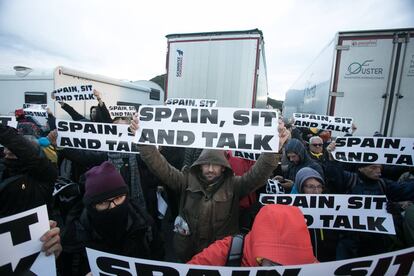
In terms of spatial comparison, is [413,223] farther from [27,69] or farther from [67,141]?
[27,69]

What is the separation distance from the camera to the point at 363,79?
5.14 m

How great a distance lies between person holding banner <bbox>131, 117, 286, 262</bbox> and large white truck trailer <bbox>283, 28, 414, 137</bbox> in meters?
4.07

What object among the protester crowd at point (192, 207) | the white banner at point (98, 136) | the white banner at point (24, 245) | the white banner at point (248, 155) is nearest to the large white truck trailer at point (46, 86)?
the protester crowd at point (192, 207)

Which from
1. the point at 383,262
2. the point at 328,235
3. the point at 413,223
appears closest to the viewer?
the point at 383,262

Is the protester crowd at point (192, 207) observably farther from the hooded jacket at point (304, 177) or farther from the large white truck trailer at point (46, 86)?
the large white truck trailer at point (46, 86)

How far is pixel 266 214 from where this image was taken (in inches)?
55.9

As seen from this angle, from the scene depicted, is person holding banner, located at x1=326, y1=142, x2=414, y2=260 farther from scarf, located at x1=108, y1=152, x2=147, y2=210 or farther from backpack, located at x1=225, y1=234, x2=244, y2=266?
scarf, located at x1=108, y1=152, x2=147, y2=210

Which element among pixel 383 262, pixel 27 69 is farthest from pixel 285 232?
pixel 27 69

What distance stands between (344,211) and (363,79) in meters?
4.02

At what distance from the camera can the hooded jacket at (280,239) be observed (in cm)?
131

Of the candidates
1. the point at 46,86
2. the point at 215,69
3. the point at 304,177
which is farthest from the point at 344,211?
the point at 46,86

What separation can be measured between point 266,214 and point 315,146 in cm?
298

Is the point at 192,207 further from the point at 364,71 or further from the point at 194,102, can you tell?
the point at 364,71

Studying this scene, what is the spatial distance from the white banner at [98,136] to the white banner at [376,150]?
2.49 meters
